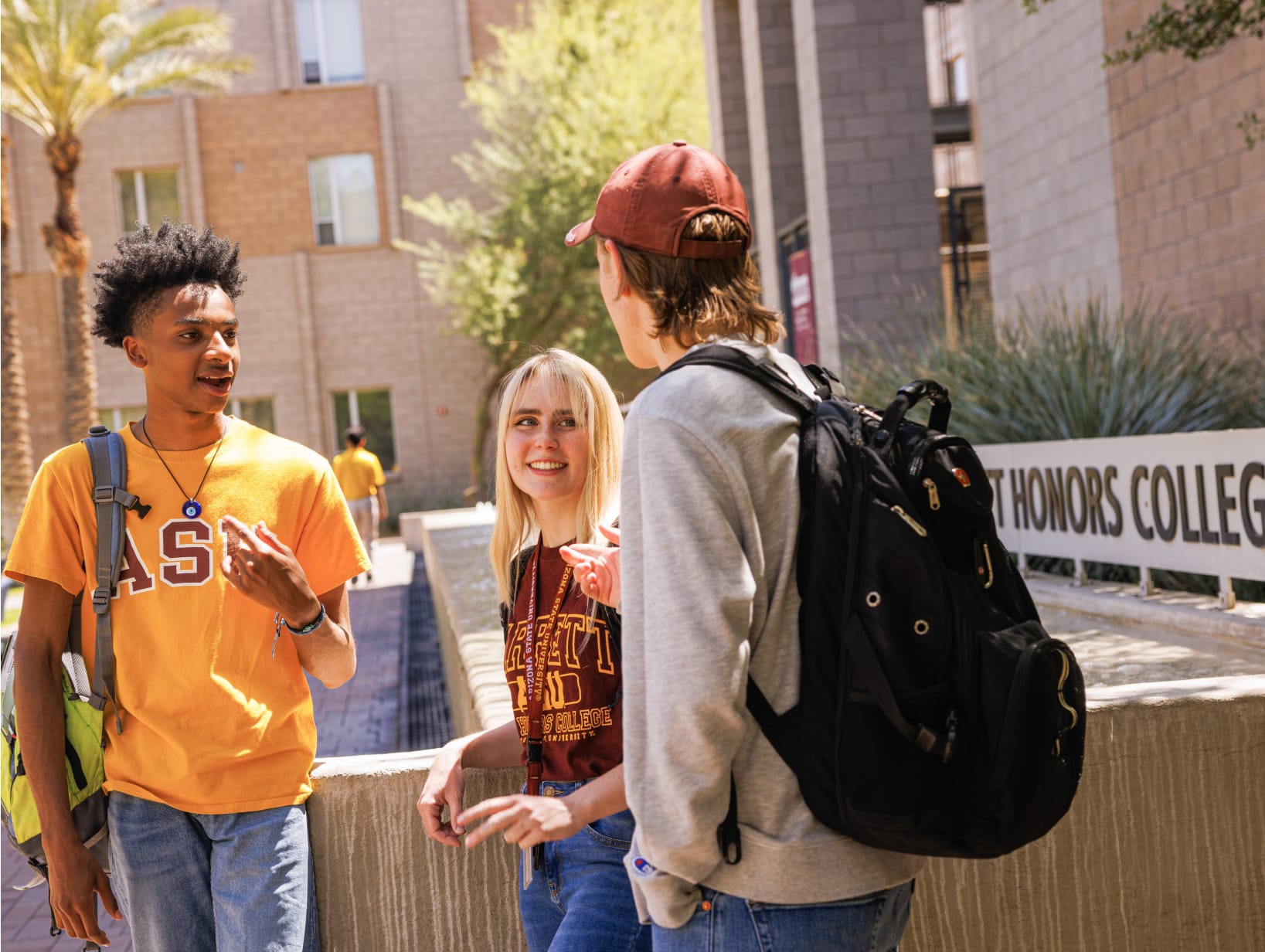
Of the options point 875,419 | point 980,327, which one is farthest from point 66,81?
point 875,419

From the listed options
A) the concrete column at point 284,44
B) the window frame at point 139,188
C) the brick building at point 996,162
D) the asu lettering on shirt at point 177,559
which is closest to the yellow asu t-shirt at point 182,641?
the asu lettering on shirt at point 177,559

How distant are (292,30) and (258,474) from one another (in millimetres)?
31010

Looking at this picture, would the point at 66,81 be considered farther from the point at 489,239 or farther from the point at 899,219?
the point at 899,219

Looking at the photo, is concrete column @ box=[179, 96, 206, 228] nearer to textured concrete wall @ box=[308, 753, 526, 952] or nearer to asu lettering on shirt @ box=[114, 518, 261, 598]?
textured concrete wall @ box=[308, 753, 526, 952]

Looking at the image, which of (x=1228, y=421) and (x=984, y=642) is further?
(x=1228, y=421)

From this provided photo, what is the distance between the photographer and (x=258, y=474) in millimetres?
2650

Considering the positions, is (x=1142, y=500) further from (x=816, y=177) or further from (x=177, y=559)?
(x=816, y=177)

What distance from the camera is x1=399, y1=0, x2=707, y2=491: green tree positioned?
86.0 feet

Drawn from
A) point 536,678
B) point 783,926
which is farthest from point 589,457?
point 783,926

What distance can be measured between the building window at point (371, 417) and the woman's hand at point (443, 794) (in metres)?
28.9

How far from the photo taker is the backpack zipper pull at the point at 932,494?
1.77m

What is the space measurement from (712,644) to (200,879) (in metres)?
1.38

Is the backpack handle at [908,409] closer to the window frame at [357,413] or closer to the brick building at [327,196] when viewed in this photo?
the brick building at [327,196]

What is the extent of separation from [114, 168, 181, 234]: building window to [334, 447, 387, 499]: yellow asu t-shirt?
56.3 ft
